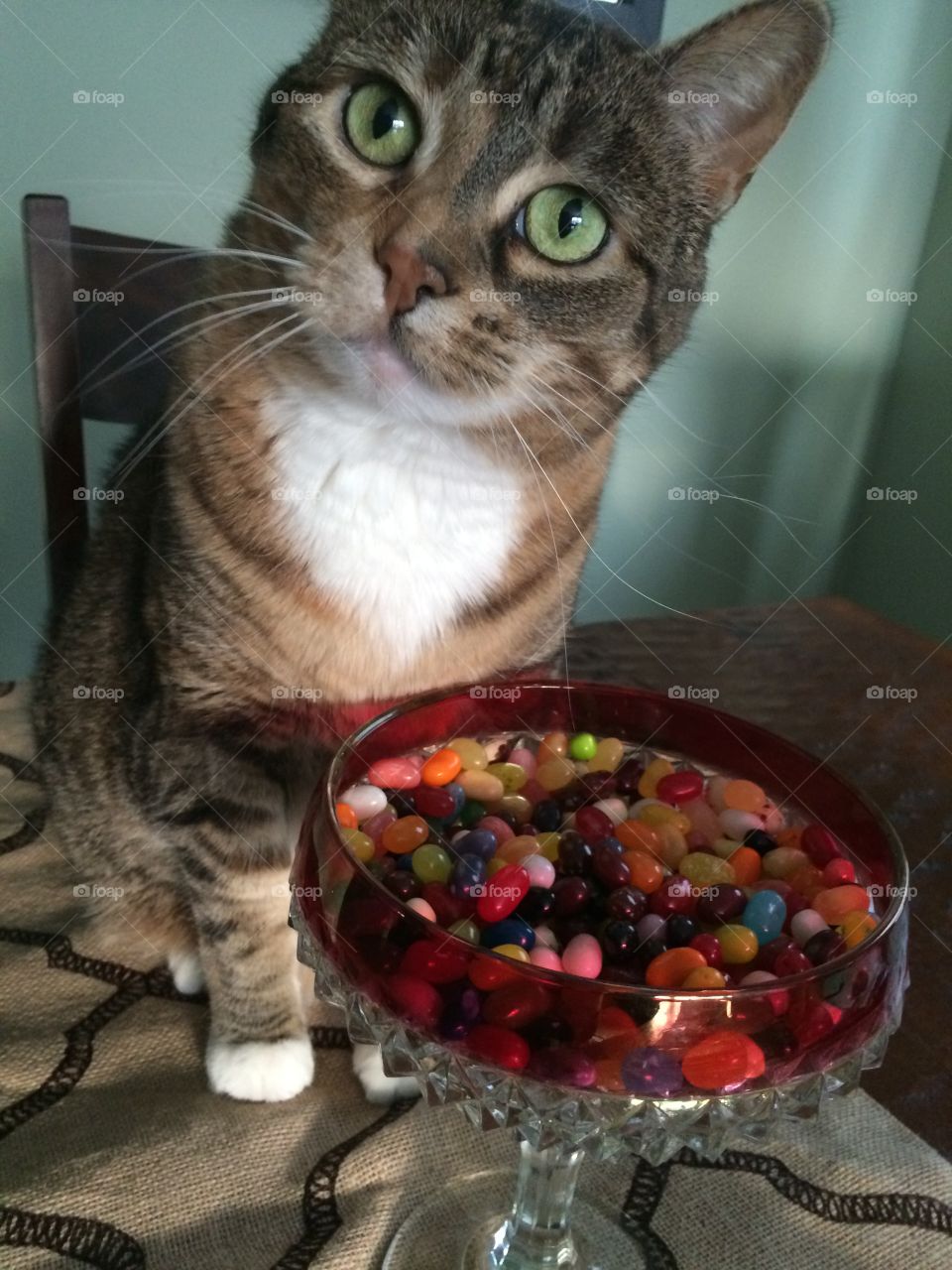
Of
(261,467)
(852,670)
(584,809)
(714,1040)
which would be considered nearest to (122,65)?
(261,467)

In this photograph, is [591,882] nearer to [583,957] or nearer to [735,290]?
[583,957]

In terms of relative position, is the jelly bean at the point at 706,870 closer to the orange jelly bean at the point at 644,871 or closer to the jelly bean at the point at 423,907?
the orange jelly bean at the point at 644,871

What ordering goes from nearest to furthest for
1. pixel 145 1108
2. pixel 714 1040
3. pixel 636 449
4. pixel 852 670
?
pixel 714 1040, pixel 145 1108, pixel 636 449, pixel 852 670

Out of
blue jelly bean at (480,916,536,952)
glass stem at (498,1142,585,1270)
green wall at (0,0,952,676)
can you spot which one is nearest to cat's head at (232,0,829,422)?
green wall at (0,0,952,676)

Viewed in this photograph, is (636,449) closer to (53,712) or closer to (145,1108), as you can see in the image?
(53,712)

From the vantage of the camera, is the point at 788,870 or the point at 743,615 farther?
the point at 743,615

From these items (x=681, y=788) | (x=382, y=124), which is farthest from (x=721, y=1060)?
(x=382, y=124)
